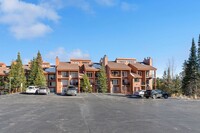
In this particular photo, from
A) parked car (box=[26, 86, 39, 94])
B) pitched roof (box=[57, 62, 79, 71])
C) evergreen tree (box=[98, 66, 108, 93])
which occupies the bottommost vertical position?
parked car (box=[26, 86, 39, 94])

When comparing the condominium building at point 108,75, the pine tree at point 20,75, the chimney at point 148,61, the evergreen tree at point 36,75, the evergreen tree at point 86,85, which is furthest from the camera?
the chimney at point 148,61

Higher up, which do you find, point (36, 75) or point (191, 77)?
point (36, 75)

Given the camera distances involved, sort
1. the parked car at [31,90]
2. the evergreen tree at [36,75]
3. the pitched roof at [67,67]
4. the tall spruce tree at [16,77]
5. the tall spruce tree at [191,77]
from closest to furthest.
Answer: the parked car at [31,90] < the tall spruce tree at [16,77] < the tall spruce tree at [191,77] < the evergreen tree at [36,75] < the pitched roof at [67,67]

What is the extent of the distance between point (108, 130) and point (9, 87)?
58.3 m

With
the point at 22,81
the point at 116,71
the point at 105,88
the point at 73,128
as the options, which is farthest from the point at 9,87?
the point at 73,128

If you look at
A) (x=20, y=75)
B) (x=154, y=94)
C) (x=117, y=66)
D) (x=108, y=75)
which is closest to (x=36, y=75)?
(x=20, y=75)

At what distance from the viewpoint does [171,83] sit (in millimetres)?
69625

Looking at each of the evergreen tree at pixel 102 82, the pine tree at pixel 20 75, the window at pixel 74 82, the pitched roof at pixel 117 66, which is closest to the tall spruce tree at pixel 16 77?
the pine tree at pixel 20 75

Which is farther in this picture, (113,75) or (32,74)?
(113,75)

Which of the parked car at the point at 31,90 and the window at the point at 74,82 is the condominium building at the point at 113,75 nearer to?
the window at the point at 74,82

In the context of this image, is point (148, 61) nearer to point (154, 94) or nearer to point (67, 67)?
point (67, 67)

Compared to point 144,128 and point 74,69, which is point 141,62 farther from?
point 144,128

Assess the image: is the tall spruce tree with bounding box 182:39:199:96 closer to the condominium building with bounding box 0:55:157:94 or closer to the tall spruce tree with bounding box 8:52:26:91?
the condominium building with bounding box 0:55:157:94

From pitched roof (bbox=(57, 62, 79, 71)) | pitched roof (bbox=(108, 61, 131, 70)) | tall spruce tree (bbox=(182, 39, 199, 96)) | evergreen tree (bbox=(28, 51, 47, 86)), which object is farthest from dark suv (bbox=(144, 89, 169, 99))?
evergreen tree (bbox=(28, 51, 47, 86))
